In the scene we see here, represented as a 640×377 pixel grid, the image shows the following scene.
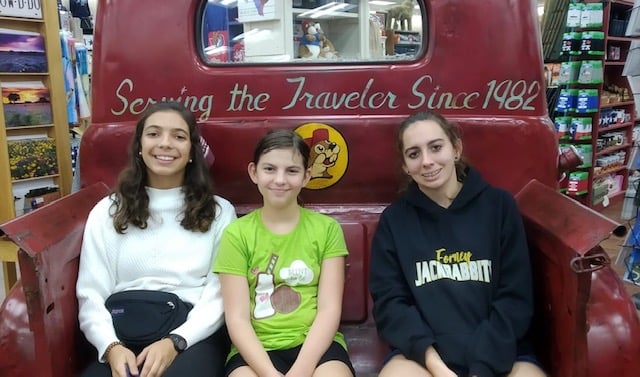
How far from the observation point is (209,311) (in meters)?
1.86

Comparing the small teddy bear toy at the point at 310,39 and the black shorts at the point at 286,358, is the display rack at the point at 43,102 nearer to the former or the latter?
the small teddy bear toy at the point at 310,39

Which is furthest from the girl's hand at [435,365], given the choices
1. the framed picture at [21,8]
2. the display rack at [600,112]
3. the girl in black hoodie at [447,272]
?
the display rack at [600,112]

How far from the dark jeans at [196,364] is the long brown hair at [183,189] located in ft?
1.24

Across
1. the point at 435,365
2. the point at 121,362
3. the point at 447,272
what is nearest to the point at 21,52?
the point at 121,362

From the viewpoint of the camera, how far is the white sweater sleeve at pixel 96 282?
1766mm

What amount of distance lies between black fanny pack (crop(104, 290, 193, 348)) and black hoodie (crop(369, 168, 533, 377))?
607 mm

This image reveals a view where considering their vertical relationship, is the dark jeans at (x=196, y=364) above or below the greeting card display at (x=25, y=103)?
below

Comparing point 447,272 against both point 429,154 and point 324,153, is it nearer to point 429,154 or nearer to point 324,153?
point 429,154

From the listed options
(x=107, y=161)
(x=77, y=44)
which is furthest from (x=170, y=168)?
(x=77, y=44)

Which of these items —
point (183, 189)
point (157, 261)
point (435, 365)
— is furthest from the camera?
point (183, 189)

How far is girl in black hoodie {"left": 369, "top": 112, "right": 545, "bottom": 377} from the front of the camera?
1698mm

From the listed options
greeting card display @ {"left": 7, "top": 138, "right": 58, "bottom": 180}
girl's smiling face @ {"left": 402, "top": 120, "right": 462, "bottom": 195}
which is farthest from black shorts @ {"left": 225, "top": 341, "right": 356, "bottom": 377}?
greeting card display @ {"left": 7, "top": 138, "right": 58, "bottom": 180}

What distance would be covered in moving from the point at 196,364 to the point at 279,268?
1.21 ft

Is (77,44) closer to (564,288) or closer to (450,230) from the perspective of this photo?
(450,230)
